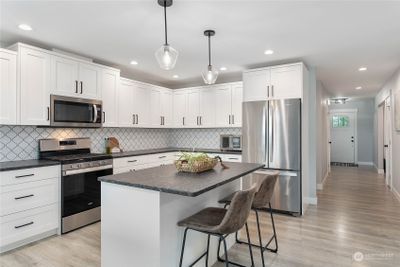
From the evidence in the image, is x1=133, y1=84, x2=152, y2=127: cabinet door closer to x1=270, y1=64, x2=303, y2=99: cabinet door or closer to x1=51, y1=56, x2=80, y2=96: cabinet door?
x1=51, y1=56, x2=80, y2=96: cabinet door

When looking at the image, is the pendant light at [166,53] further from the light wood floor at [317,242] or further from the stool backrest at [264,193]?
the light wood floor at [317,242]

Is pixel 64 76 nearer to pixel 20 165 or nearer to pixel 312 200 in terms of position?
pixel 20 165

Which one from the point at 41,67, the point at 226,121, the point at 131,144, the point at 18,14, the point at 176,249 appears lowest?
the point at 176,249

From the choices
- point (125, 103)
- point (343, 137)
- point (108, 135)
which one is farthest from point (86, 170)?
point (343, 137)

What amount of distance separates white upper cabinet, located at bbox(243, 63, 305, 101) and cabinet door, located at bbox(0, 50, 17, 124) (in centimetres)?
333

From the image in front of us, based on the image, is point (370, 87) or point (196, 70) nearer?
point (196, 70)

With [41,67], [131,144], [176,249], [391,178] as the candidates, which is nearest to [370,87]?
[391,178]

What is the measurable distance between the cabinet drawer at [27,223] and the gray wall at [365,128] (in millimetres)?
10159

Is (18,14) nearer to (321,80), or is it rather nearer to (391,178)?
(321,80)

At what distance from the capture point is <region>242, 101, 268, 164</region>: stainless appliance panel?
4.07 m

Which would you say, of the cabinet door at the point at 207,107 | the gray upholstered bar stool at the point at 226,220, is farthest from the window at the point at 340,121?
the gray upholstered bar stool at the point at 226,220

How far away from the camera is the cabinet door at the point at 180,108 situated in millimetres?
5452

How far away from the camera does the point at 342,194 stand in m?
5.17

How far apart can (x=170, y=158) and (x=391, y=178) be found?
4892 mm
